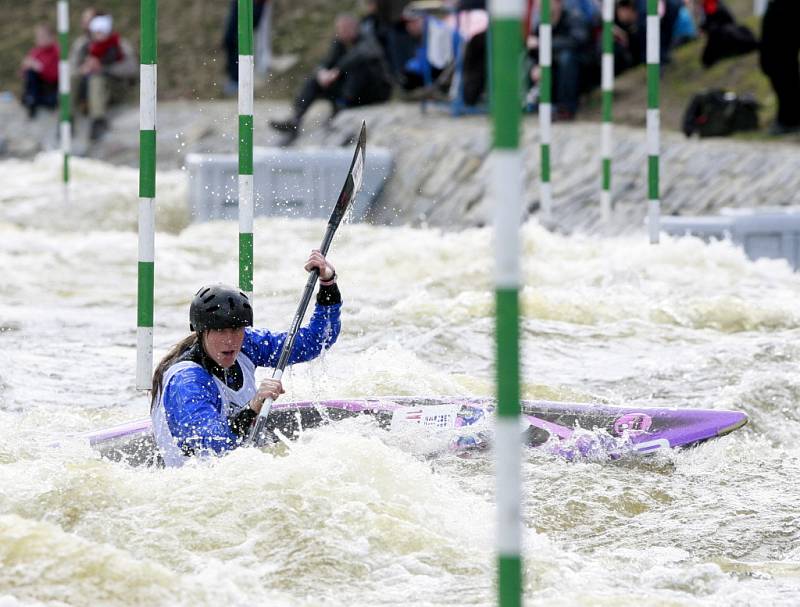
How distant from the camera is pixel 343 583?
4562 mm

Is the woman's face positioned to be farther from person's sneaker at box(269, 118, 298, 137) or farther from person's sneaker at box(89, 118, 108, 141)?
person's sneaker at box(89, 118, 108, 141)

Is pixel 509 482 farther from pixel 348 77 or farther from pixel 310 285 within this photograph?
pixel 348 77

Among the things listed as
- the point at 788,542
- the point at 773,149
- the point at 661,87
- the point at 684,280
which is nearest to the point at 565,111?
the point at 661,87

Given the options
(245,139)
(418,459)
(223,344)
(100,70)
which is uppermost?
(245,139)

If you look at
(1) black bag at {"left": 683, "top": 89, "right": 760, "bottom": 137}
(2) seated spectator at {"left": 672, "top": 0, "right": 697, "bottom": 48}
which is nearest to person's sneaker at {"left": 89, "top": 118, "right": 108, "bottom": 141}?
(2) seated spectator at {"left": 672, "top": 0, "right": 697, "bottom": 48}

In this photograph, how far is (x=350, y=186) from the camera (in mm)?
6570

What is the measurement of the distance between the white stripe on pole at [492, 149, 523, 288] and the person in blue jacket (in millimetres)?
2508

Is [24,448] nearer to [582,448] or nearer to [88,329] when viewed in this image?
[582,448]

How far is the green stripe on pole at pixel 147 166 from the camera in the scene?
5.95 metres

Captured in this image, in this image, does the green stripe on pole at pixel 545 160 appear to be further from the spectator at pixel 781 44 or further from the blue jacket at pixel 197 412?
the blue jacket at pixel 197 412

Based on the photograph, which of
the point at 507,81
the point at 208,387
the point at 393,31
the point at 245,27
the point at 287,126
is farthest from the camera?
the point at 393,31

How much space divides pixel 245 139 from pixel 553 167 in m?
7.63

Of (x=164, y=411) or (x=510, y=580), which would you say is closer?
(x=510, y=580)

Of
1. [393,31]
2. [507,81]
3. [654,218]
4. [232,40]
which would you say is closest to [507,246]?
[507,81]
